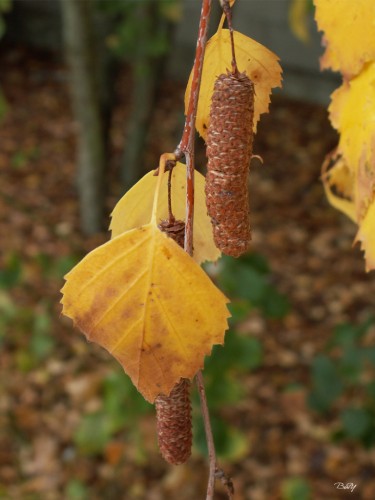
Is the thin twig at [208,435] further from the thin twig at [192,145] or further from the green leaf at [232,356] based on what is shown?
the green leaf at [232,356]

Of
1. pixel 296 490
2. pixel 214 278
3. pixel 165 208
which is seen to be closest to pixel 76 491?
pixel 296 490

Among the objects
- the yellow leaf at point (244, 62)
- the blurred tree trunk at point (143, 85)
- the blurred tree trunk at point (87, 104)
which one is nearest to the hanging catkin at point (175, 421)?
the yellow leaf at point (244, 62)

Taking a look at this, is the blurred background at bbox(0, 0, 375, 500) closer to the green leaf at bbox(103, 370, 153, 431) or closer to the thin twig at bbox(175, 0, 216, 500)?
the green leaf at bbox(103, 370, 153, 431)

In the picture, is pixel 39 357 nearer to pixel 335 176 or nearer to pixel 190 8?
pixel 335 176

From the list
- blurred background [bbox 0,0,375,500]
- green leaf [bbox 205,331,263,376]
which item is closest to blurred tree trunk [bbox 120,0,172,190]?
blurred background [bbox 0,0,375,500]

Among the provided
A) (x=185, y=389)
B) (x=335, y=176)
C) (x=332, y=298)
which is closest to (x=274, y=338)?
(x=332, y=298)

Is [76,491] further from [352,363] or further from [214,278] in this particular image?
[352,363]
